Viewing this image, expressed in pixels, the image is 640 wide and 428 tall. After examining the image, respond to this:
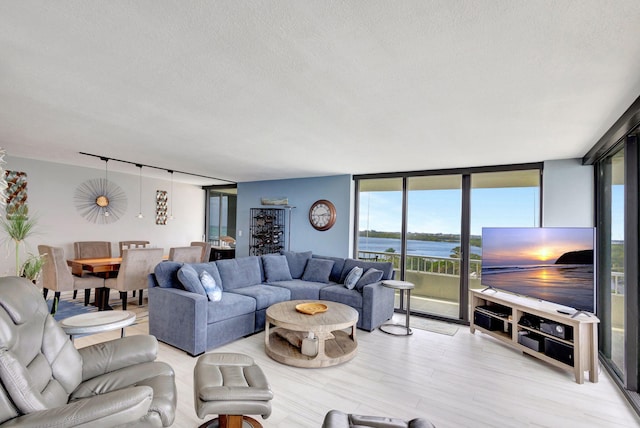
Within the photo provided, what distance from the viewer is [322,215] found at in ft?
20.2

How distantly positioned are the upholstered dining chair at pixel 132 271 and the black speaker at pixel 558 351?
5335mm

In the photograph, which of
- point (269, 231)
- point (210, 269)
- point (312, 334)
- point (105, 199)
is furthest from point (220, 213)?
point (312, 334)

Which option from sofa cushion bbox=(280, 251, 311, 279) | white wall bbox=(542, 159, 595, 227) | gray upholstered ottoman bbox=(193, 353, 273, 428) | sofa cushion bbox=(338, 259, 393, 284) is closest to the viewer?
gray upholstered ottoman bbox=(193, 353, 273, 428)

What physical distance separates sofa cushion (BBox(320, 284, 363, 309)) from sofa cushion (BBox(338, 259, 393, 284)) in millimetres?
493

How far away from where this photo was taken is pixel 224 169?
18.9 ft

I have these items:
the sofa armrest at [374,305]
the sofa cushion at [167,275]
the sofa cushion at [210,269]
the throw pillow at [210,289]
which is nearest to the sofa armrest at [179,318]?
the sofa cushion at [167,275]

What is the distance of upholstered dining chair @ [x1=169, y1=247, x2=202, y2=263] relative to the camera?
5.51 m

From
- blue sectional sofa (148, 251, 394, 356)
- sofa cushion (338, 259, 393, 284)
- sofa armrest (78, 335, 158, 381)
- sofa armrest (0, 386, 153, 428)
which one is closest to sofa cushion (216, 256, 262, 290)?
blue sectional sofa (148, 251, 394, 356)

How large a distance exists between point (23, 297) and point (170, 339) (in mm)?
1991

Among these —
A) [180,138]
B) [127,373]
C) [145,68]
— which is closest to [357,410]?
[127,373]

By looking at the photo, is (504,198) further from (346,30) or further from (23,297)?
(23,297)

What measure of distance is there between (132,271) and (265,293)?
2.11 m

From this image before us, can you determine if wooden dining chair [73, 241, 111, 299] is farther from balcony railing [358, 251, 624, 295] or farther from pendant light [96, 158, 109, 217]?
balcony railing [358, 251, 624, 295]

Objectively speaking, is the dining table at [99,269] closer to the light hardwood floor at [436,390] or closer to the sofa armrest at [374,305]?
the light hardwood floor at [436,390]
